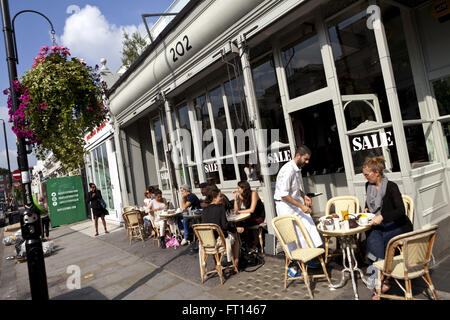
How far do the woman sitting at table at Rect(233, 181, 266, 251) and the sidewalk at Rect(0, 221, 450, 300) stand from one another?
2.18ft

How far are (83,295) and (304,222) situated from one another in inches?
149

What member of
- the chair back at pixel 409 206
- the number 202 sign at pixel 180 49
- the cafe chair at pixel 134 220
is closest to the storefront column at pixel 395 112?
the chair back at pixel 409 206

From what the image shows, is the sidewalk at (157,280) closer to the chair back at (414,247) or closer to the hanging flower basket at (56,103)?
the chair back at (414,247)

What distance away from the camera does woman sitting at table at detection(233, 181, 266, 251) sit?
5508 millimetres

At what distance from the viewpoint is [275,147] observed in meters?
6.42

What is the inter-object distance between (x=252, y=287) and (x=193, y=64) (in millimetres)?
5095

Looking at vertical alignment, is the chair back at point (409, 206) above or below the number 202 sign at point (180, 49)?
below

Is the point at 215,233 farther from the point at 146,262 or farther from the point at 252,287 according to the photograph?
the point at 146,262

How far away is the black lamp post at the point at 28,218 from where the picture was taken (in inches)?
144

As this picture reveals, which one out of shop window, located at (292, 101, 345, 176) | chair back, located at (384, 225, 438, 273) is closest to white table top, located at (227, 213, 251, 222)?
shop window, located at (292, 101, 345, 176)

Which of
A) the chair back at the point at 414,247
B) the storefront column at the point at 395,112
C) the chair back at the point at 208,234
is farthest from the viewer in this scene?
the chair back at the point at 208,234

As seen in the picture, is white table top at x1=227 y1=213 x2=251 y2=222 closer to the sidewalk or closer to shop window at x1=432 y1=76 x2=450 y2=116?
the sidewalk

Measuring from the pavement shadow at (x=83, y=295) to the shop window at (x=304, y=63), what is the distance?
4.82 meters
